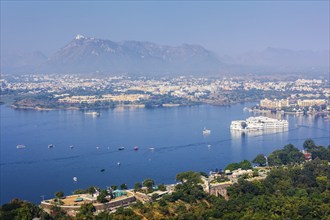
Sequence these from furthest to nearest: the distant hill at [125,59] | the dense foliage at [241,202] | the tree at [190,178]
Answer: the distant hill at [125,59], the tree at [190,178], the dense foliage at [241,202]

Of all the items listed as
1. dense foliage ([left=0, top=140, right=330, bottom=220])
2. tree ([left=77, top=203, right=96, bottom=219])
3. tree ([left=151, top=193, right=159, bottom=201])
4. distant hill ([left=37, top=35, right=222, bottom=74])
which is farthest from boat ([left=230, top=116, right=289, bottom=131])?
distant hill ([left=37, top=35, right=222, bottom=74])

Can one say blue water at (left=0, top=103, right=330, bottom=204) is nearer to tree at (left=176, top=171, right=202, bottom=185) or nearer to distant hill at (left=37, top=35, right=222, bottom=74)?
tree at (left=176, top=171, right=202, bottom=185)

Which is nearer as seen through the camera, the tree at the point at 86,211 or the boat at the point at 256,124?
the tree at the point at 86,211

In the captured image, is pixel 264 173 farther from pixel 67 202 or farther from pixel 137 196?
pixel 67 202

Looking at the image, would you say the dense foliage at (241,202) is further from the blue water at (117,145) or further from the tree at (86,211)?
the blue water at (117,145)

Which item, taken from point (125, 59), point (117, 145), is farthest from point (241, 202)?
point (125, 59)

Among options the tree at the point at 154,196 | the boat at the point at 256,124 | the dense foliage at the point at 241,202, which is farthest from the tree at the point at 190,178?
the boat at the point at 256,124

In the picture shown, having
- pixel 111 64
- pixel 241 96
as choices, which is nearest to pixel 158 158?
pixel 241 96
